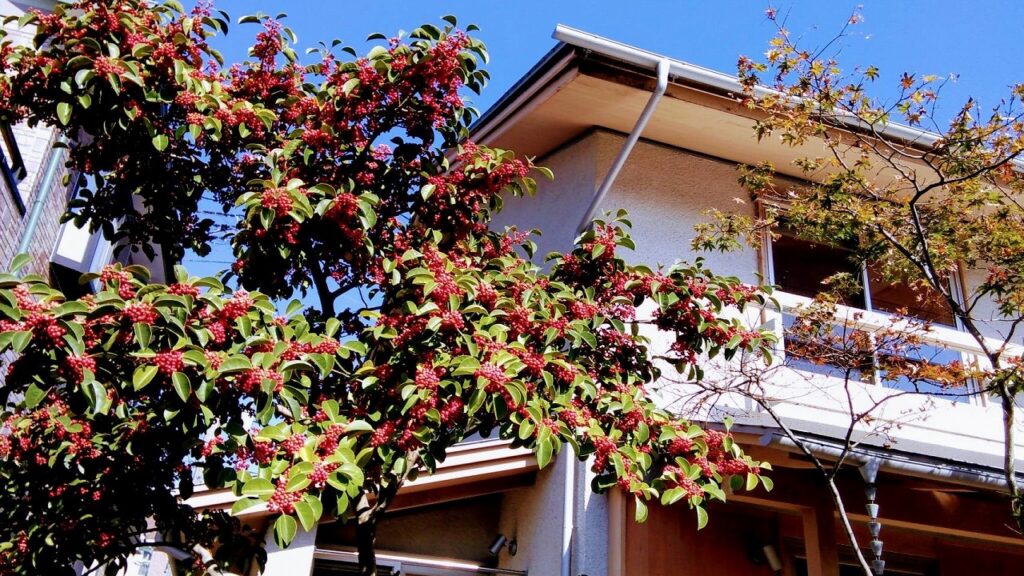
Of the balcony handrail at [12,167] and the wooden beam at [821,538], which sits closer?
the balcony handrail at [12,167]

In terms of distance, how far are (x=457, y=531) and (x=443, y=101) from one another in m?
4.52

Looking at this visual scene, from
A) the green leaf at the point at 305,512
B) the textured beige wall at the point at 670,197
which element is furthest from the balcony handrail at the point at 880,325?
the green leaf at the point at 305,512

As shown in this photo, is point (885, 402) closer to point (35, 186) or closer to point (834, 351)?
point (834, 351)

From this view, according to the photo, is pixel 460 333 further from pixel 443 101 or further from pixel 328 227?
pixel 443 101

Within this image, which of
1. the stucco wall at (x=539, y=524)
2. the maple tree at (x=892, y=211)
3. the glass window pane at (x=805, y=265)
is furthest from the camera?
the glass window pane at (x=805, y=265)

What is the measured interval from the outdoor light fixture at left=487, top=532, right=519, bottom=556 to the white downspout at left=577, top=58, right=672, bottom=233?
9.61 feet

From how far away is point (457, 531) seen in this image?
24.0ft

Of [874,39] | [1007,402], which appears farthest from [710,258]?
[1007,402]

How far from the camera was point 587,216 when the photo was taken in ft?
24.4

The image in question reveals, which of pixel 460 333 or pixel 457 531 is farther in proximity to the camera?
pixel 457 531

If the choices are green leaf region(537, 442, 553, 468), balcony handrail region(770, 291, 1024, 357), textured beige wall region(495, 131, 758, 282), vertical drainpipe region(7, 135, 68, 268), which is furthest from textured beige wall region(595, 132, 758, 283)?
vertical drainpipe region(7, 135, 68, 268)

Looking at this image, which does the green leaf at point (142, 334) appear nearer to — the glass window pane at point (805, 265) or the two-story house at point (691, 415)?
the two-story house at point (691, 415)

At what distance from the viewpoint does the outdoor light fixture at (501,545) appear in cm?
709

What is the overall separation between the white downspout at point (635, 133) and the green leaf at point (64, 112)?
13.9 feet
